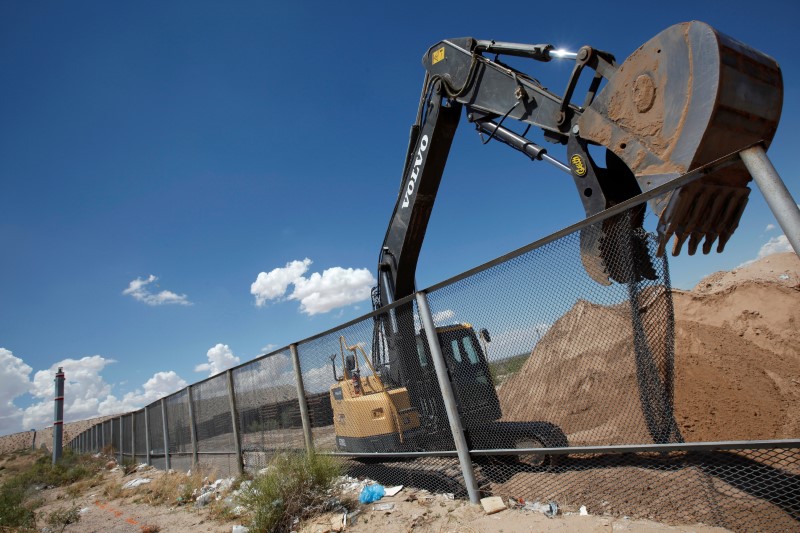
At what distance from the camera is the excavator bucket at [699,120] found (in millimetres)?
2598

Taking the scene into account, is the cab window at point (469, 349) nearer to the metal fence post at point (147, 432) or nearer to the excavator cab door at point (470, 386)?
the excavator cab door at point (470, 386)

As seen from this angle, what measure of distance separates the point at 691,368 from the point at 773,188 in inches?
255

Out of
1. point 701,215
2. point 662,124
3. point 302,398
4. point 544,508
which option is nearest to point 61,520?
point 302,398

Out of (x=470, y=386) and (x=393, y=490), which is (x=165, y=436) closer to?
(x=393, y=490)

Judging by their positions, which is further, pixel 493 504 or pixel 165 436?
pixel 165 436

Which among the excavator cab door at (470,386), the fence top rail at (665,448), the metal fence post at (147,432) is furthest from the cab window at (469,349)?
the metal fence post at (147,432)

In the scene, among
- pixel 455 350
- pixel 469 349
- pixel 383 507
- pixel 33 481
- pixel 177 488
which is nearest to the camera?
pixel 383 507

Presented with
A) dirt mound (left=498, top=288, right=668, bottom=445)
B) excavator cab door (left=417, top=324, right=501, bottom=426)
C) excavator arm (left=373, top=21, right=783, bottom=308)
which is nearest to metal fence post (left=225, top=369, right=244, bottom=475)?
excavator cab door (left=417, top=324, right=501, bottom=426)

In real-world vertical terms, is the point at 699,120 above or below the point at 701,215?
above

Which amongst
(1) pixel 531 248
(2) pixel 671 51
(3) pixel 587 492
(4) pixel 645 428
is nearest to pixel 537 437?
(3) pixel 587 492

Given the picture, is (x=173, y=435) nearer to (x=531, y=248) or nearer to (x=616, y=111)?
(x=531, y=248)

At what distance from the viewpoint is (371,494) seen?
15.2 ft

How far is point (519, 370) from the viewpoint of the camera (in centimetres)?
352

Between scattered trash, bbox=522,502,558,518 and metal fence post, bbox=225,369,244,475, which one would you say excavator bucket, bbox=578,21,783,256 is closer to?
scattered trash, bbox=522,502,558,518
